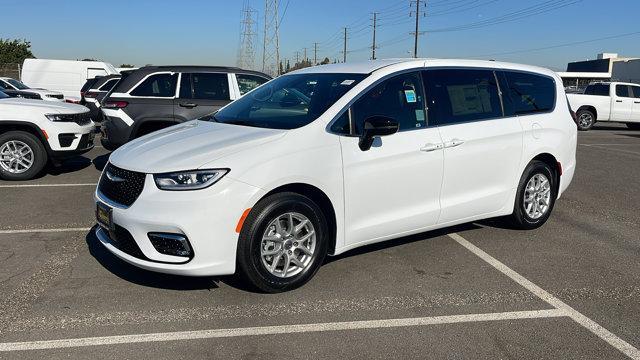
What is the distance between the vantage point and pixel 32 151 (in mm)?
8383

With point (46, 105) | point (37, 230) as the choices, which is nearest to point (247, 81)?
point (46, 105)

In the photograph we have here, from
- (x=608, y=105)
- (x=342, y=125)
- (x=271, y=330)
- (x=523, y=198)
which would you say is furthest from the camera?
(x=608, y=105)

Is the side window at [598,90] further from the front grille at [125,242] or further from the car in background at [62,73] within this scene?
the car in background at [62,73]

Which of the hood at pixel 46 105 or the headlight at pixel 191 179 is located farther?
the hood at pixel 46 105

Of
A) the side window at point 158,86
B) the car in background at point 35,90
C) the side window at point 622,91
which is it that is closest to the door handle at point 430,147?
the side window at point 158,86

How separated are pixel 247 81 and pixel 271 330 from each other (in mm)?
6239

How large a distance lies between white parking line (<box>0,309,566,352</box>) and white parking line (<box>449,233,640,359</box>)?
0.11 metres

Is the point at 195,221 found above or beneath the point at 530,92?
beneath

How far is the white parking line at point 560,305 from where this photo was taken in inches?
130

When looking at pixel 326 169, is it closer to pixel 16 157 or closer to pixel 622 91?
pixel 16 157

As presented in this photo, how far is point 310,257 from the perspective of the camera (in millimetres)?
4145

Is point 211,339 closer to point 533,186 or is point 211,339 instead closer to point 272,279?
point 272,279

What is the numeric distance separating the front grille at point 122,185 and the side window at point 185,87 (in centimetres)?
447

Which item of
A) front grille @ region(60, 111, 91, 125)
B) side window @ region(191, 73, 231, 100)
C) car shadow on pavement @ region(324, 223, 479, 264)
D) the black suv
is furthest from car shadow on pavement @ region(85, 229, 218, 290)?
front grille @ region(60, 111, 91, 125)
